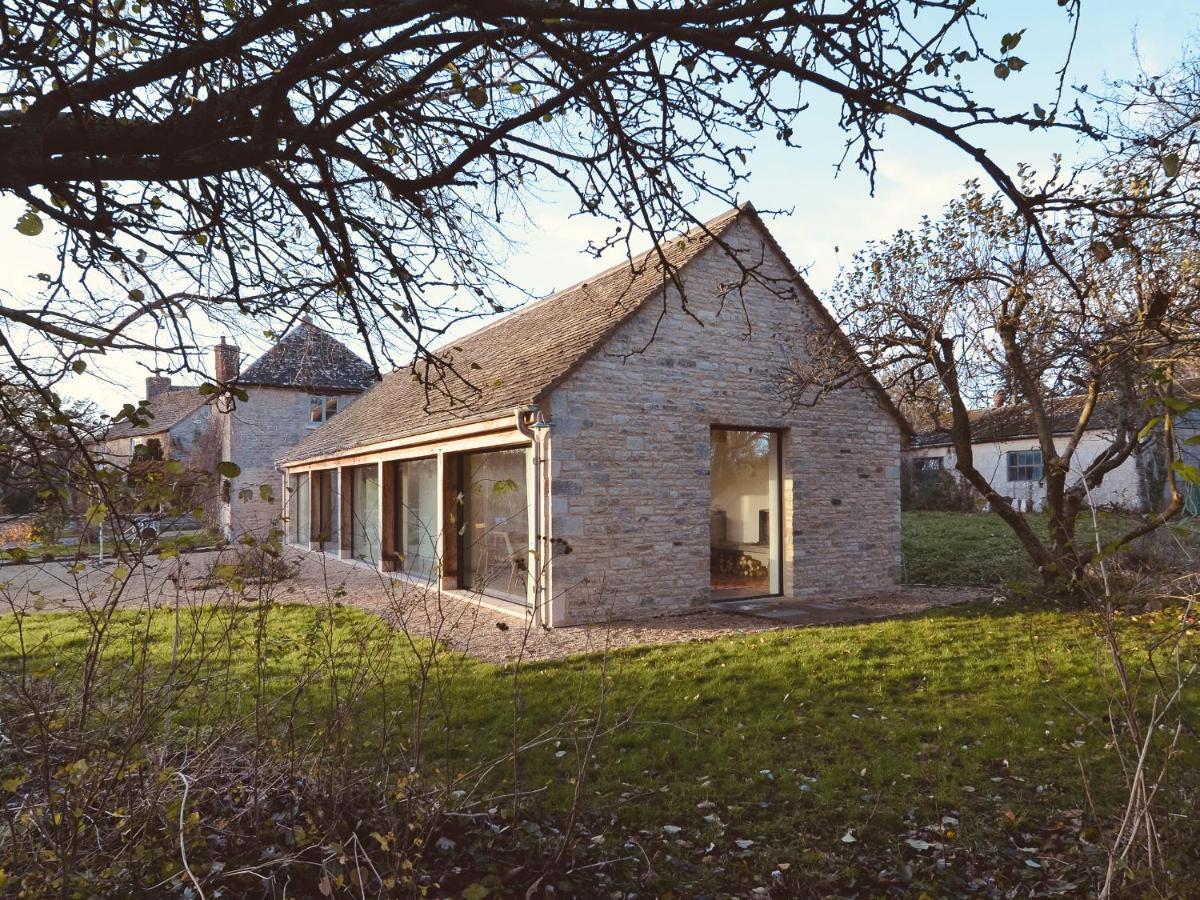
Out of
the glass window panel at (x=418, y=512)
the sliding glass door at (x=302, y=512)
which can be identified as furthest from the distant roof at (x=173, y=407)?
the glass window panel at (x=418, y=512)

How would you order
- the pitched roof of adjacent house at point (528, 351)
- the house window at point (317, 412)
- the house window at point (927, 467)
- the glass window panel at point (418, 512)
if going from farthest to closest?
the house window at point (927, 467)
the house window at point (317, 412)
the glass window panel at point (418, 512)
the pitched roof of adjacent house at point (528, 351)

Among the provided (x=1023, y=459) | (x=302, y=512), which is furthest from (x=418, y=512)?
(x=1023, y=459)

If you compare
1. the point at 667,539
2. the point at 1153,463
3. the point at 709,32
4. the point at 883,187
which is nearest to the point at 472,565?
the point at 667,539

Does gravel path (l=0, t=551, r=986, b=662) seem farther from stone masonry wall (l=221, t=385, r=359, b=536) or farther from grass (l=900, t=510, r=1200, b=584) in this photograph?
stone masonry wall (l=221, t=385, r=359, b=536)

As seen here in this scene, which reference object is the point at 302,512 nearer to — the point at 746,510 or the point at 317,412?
the point at 317,412

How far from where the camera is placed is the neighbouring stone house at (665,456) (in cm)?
1039

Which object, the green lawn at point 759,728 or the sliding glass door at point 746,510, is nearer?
the green lawn at point 759,728

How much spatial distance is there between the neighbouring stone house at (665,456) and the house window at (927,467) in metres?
21.1

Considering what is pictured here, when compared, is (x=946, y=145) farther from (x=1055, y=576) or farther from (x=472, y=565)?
(x=472, y=565)

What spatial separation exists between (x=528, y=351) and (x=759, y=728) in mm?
8443

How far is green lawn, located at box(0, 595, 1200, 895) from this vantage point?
3984mm

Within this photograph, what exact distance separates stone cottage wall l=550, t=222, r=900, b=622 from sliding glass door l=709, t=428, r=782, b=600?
0.30m

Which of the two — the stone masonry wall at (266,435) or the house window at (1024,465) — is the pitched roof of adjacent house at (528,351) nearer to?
the stone masonry wall at (266,435)

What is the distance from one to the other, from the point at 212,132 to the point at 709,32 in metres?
1.91
